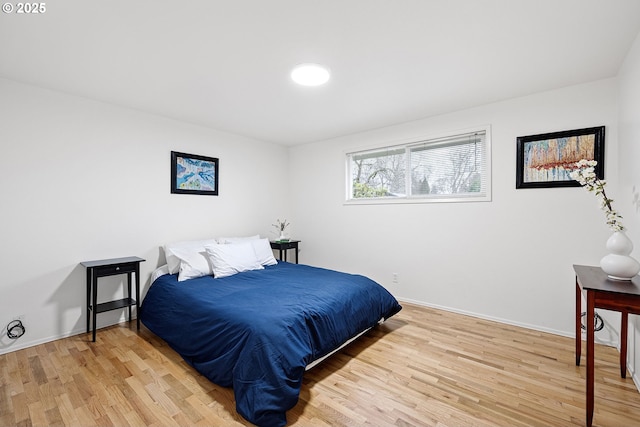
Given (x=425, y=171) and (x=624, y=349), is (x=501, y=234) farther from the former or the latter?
(x=624, y=349)

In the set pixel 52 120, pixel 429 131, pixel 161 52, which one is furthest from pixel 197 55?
pixel 429 131

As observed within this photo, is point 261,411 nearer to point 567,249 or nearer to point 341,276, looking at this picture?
point 341,276

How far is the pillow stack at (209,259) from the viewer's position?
3150mm

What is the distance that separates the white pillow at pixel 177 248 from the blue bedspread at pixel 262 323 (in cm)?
16

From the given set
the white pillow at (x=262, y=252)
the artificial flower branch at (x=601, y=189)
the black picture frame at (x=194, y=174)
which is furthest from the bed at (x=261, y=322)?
the artificial flower branch at (x=601, y=189)

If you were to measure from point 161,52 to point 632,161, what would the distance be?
360 centimetres

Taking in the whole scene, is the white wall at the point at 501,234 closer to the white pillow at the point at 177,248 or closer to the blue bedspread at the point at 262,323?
the blue bedspread at the point at 262,323

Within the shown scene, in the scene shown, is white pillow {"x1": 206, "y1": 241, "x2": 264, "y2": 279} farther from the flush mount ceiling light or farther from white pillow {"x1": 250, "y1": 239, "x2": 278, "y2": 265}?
the flush mount ceiling light

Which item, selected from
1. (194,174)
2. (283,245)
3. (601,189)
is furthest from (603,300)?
(194,174)

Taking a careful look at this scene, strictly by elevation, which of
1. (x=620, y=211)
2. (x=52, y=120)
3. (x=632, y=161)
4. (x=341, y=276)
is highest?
(x=52, y=120)

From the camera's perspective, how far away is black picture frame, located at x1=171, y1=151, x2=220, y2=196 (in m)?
3.66

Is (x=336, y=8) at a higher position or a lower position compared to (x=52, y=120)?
higher

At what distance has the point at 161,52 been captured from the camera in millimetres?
2141

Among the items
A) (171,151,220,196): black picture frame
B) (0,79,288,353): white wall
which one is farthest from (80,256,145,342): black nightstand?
(171,151,220,196): black picture frame
